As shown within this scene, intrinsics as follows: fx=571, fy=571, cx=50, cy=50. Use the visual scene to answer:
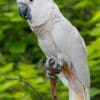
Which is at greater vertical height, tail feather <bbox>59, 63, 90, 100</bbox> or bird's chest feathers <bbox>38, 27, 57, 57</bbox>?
bird's chest feathers <bbox>38, 27, 57, 57</bbox>

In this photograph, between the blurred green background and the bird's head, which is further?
the blurred green background

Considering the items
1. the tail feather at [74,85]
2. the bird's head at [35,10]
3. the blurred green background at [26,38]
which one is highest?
the bird's head at [35,10]

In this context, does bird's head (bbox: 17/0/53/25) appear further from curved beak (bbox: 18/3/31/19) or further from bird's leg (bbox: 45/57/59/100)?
bird's leg (bbox: 45/57/59/100)

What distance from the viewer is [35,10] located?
1.44 metres

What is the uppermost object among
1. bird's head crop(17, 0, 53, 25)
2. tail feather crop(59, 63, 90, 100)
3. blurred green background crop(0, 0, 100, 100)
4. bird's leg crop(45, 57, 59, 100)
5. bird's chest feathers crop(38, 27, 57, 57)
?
bird's head crop(17, 0, 53, 25)

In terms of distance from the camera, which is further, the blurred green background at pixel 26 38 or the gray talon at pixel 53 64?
the blurred green background at pixel 26 38

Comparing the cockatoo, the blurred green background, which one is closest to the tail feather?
the cockatoo

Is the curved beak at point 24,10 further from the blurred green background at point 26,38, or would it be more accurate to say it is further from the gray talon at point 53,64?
the blurred green background at point 26,38

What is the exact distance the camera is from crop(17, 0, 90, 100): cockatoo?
1435 millimetres

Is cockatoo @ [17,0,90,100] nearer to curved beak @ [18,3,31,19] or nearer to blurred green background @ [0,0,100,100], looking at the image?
curved beak @ [18,3,31,19]

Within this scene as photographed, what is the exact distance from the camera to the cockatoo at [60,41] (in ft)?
4.71

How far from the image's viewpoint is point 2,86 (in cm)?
242

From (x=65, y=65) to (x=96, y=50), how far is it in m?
0.96

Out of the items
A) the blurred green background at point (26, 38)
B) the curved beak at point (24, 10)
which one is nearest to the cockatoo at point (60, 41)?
the curved beak at point (24, 10)
